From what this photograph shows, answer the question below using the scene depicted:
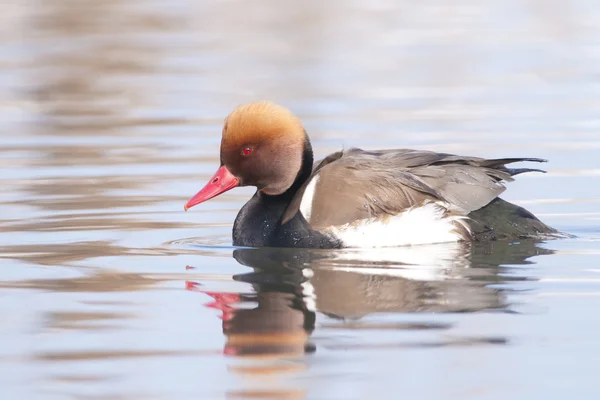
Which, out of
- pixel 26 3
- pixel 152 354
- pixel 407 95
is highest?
pixel 26 3

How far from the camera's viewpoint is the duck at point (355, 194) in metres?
7.44

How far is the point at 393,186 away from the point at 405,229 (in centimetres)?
26

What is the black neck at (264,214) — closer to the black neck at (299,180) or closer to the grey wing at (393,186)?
the black neck at (299,180)

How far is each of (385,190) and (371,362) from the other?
262cm

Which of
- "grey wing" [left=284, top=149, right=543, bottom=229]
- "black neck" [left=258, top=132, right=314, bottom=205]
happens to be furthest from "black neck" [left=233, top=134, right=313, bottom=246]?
"grey wing" [left=284, top=149, right=543, bottom=229]

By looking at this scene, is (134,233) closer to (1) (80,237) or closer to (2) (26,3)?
(1) (80,237)

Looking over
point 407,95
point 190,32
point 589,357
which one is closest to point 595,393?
point 589,357

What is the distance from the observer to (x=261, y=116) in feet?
25.3

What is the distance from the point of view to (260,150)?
7.78 m

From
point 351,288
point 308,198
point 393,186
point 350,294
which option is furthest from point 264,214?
point 350,294

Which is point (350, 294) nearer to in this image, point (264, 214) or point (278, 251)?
point (278, 251)

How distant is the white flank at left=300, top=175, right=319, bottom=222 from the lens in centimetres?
751

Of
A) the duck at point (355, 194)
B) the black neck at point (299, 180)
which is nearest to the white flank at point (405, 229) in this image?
the duck at point (355, 194)

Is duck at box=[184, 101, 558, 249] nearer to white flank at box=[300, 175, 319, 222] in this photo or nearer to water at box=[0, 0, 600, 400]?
white flank at box=[300, 175, 319, 222]
